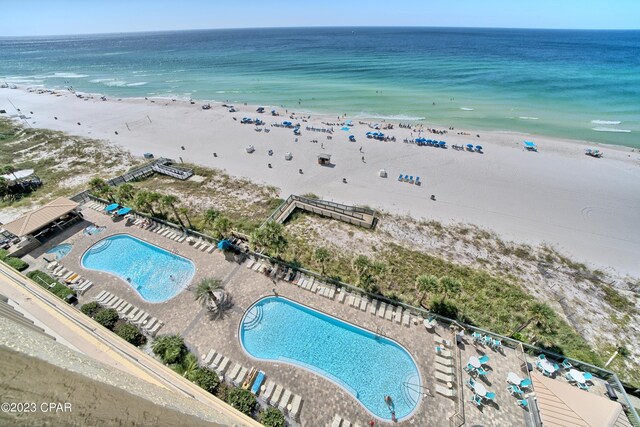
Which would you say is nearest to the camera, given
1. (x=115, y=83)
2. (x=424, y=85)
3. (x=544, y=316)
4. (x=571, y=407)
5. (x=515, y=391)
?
(x=571, y=407)

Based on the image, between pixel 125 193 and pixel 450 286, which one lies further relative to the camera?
pixel 125 193

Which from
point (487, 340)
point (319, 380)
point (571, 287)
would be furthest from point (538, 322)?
point (319, 380)

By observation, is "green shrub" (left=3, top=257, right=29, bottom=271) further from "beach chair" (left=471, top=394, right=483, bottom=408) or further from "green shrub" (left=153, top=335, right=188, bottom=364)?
"beach chair" (left=471, top=394, right=483, bottom=408)

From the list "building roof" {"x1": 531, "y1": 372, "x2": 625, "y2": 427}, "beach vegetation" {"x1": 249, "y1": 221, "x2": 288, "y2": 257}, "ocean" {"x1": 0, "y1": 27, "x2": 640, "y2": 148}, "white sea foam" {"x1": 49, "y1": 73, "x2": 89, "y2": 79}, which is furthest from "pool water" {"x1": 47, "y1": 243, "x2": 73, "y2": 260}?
"white sea foam" {"x1": 49, "y1": 73, "x2": 89, "y2": 79}

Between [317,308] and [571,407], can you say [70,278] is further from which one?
[571,407]

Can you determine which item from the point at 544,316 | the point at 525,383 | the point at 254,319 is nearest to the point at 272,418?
the point at 254,319

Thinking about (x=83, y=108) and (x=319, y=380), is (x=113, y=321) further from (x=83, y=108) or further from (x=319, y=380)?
(x=83, y=108)
